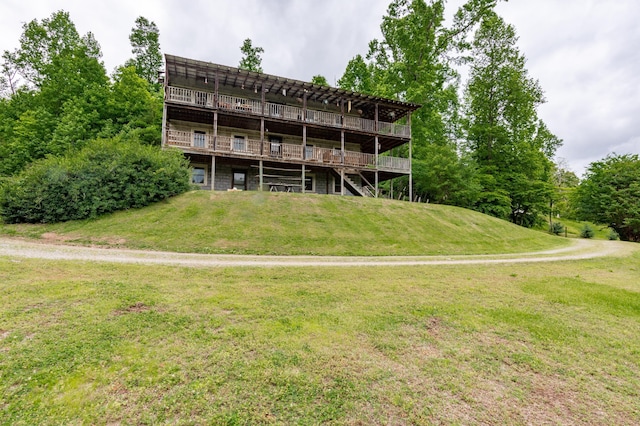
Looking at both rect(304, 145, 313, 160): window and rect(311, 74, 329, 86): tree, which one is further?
rect(311, 74, 329, 86): tree

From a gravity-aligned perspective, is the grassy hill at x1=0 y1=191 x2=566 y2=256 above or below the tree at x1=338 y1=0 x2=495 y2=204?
below

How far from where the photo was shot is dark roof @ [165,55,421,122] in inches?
746

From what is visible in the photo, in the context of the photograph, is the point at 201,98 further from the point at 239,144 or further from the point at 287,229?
the point at 287,229

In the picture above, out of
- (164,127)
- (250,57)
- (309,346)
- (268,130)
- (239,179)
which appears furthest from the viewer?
(250,57)

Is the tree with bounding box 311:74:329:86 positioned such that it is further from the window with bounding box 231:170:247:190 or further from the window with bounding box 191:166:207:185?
the window with bounding box 191:166:207:185

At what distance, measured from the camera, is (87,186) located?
13172 mm

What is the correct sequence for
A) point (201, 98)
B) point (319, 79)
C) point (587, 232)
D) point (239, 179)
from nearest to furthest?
point (201, 98), point (239, 179), point (587, 232), point (319, 79)

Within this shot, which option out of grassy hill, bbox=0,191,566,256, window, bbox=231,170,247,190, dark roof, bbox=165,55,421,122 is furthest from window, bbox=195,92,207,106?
grassy hill, bbox=0,191,566,256

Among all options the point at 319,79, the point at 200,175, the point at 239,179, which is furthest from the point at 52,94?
the point at 319,79

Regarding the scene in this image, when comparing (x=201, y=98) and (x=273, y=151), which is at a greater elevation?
(x=201, y=98)

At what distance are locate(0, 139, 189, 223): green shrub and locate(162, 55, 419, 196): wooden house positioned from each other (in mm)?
4471

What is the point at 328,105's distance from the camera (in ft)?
81.4

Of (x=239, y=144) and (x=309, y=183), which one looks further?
(x=309, y=183)

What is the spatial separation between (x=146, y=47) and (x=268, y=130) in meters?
27.3
